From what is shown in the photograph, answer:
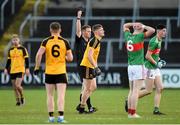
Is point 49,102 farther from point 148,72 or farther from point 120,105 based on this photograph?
point 120,105

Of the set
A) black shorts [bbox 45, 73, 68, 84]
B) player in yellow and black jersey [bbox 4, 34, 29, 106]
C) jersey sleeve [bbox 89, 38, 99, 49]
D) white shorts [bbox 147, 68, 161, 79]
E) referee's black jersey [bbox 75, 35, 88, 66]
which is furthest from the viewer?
player in yellow and black jersey [bbox 4, 34, 29, 106]

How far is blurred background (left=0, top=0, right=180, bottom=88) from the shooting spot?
38344 millimetres

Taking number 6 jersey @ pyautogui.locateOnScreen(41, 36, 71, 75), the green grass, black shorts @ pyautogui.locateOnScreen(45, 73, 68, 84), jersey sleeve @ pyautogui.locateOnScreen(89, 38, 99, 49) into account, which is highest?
jersey sleeve @ pyautogui.locateOnScreen(89, 38, 99, 49)

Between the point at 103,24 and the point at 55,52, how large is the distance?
25.3 metres

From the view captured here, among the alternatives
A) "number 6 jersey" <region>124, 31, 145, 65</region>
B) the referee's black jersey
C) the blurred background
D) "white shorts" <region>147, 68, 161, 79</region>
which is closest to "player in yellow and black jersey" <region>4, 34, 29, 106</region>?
the referee's black jersey

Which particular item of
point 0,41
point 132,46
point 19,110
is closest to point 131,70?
point 132,46

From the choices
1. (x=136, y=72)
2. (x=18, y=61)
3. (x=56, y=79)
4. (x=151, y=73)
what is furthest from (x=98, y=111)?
(x=18, y=61)

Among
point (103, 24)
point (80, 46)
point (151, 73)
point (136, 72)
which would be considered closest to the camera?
point (136, 72)

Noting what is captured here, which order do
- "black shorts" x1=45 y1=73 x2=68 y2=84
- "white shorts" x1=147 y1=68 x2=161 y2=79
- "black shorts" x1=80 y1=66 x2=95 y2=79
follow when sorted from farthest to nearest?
1. "black shorts" x1=80 y1=66 x2=95 y2=79
2. "white shorts" x1=147 y1=68 x2=161 y2=79
3. "black shorts" x1=45 y1=73 x2=68 y2=84

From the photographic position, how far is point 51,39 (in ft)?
61.1

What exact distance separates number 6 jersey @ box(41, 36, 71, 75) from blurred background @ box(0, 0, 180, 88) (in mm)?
19314

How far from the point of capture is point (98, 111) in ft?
74.7

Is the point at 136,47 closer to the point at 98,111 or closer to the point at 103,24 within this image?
the point at 98,111

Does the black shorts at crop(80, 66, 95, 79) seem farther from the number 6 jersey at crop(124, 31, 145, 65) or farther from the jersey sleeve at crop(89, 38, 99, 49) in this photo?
the number 6 jersey at crop(124, 31, 145, 65)
